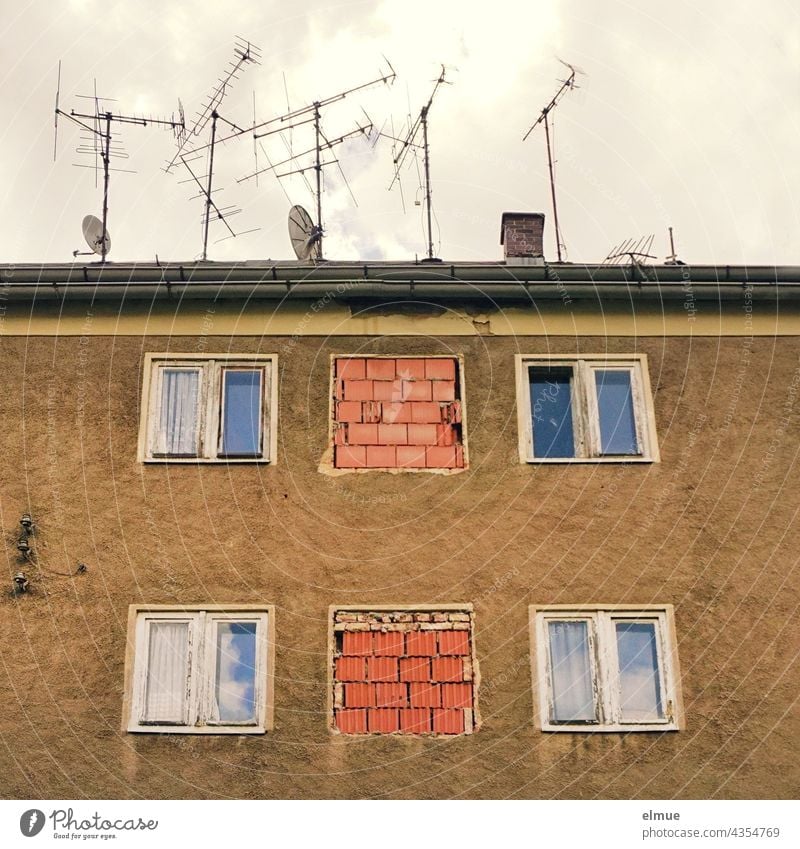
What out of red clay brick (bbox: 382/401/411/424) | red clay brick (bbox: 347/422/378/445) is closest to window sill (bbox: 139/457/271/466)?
red clay brick (bbox: 347/422/378/445)

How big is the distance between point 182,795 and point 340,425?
378 cm

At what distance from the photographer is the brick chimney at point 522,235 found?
611 inches

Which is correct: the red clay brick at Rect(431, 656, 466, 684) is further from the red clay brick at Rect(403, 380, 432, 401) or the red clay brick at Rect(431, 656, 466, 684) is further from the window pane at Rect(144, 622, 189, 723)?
the red clay brick at Rect(403, 380, 432, 401)

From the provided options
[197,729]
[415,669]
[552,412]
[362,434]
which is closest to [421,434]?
[362,434]

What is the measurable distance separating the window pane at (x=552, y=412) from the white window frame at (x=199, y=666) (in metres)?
3.12

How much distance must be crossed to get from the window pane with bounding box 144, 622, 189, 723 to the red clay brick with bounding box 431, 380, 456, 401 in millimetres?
3292

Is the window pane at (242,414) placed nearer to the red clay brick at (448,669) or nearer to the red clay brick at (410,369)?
the red clay brick at (410,369)

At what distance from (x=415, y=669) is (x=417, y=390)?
9.21ft

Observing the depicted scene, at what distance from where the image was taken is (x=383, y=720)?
12539 millimetres

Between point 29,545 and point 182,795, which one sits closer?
point 182,795

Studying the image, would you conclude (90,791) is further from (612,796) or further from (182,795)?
(612,796)

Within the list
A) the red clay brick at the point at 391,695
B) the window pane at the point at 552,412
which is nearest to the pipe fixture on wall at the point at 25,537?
the red clay brick at the point at 391,695

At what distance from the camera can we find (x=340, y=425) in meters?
13.7

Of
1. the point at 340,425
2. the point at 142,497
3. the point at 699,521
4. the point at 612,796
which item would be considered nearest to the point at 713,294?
the point at 699,521
